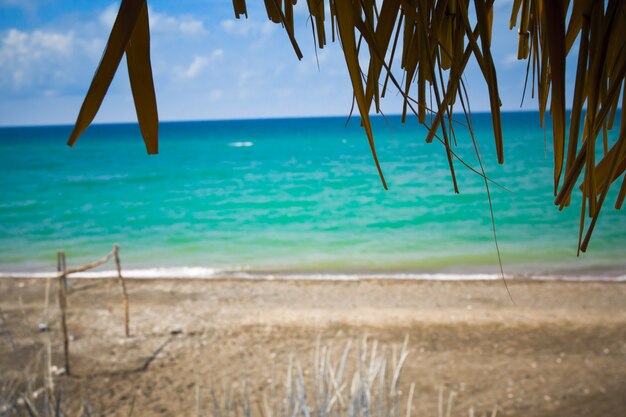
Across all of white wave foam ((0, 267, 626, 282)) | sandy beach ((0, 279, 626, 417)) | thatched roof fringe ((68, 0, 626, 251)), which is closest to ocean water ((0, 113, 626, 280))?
white wave foam ((0, 267, 626, 282))

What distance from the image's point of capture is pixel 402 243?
36.9 ft

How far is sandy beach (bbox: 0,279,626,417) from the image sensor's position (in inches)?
161

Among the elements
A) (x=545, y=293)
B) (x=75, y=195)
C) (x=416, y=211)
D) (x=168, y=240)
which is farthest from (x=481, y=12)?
(x=75, y=195)

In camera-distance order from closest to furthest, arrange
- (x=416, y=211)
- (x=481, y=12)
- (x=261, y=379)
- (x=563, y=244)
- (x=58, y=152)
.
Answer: (x=481, y=12)
(x=261, y=379)
(x=563, y=244)
(x=416, y=211)
(x=58, y=152)

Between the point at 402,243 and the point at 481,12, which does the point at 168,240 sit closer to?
the point at 402,243

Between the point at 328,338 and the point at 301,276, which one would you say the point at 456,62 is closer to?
the point at 328,338

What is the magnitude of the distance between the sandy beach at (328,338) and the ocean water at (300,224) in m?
1.17

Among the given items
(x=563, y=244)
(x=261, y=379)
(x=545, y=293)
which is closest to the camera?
(x=261, y=379)

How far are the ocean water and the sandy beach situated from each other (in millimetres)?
1171

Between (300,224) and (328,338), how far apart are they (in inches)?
337

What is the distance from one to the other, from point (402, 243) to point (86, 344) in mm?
7251

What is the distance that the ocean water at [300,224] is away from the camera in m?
9.30

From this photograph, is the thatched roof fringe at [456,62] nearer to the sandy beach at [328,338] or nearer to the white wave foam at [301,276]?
the sandy beach at [328,338]

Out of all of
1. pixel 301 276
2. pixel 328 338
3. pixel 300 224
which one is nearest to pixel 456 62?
pixel 328 338
